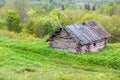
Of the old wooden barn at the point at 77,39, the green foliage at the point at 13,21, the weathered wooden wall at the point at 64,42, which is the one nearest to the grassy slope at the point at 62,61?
the weathered wooden wall at the point at 64,42

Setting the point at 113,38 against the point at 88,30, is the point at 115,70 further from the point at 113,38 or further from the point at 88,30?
the point at 113,38

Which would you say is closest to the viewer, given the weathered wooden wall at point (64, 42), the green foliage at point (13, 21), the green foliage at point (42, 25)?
the weathered wooden wall at point (64, 42)

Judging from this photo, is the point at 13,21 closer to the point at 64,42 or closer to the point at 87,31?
the point at 87,31

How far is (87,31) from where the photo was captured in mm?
41125

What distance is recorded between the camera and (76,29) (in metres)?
39.9

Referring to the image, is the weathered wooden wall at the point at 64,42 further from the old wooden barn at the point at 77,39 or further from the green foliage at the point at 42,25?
the green foliage at the point at 42,25

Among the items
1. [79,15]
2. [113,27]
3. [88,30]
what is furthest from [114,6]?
[88,30]

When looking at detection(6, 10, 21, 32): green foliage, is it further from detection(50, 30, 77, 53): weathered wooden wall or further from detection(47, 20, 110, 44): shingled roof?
detection(50, 30, 77, 53): weathered wooden wall

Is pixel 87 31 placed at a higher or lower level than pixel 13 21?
higher

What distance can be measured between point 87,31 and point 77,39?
364cm

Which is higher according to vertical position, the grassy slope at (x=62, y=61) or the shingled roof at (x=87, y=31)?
the shingled roof at (x=87, y=31)

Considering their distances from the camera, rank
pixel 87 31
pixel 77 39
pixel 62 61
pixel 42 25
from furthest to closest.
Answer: pixel 42 25, pixel 87 31, pixel 77 39, pixel 62 61

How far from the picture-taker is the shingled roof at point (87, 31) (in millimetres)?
38656

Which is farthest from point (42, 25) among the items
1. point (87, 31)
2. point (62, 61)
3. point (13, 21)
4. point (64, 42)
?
point (62, 61)
